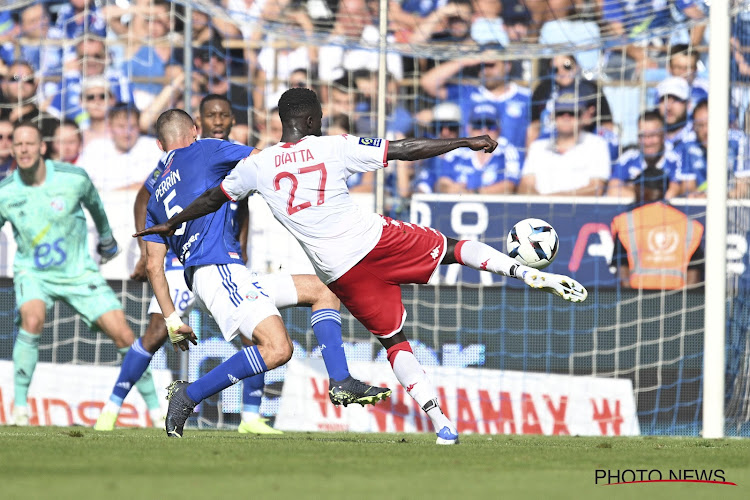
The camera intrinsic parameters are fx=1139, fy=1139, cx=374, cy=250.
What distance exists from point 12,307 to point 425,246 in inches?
200

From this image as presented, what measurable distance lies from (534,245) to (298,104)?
143cm

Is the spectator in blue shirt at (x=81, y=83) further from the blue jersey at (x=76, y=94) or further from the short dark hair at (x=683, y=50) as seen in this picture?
the short dark hair at (x=683, y=50)

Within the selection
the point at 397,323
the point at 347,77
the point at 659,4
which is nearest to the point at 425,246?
the point at 397,323

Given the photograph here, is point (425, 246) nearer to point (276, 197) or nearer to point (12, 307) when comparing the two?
point (276, 197)

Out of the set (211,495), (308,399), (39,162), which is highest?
(39,162)

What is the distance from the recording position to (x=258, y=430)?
7.54 metres

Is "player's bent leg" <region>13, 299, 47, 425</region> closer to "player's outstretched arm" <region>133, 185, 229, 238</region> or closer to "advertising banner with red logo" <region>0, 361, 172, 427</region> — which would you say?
"advertising banner with red logo" <region>0, 361, 172, 427</region>

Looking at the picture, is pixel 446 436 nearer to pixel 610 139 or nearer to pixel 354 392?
pixel 354 392

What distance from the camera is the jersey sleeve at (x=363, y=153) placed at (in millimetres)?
5590

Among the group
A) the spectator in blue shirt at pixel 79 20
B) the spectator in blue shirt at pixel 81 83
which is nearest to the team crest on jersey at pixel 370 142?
the spectator in blue shirt at pixel 81 83

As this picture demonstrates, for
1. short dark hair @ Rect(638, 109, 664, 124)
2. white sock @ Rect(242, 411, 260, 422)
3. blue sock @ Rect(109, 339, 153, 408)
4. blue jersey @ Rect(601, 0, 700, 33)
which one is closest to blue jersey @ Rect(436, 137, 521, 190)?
short dark hair @ Rect(638, 109, 664, 124)

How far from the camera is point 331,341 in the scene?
635cm

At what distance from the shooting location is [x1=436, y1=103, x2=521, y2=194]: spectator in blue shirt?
11.9 meters

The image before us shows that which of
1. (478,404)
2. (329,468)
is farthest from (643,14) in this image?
(329,468)
